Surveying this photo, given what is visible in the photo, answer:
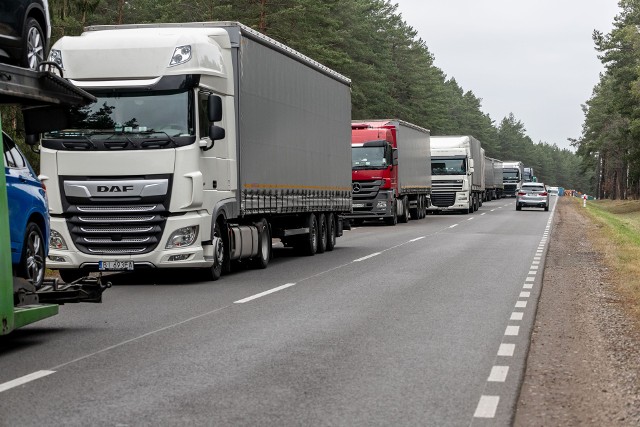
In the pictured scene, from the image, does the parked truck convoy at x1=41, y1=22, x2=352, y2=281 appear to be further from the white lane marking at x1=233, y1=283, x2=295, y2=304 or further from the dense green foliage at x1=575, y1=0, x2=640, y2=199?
the dense green foliage at x1=575, y1=0, x2=640, y2=199

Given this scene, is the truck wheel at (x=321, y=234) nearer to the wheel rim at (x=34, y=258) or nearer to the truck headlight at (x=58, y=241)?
the truck headlight at (x=58, y=241)

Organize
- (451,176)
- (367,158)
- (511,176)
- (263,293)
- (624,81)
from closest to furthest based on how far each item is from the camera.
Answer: (263,293) < (367,158) < (451,176) < (624,81) < (511,176)

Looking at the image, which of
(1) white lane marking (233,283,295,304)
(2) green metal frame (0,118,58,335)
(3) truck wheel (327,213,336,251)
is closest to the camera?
(2) green metal frame (0,118,58,335)

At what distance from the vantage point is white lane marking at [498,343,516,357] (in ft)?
32.0

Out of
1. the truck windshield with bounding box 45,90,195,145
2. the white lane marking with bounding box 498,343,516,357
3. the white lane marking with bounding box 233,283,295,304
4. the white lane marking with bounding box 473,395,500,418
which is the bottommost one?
the white lane marking with bounding box 233,283,295,304

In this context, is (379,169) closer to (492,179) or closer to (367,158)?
(367,158)

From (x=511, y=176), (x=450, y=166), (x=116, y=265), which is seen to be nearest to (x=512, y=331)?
(x=116, y=265)

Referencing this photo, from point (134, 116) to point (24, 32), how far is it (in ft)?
21.4

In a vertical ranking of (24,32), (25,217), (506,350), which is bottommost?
(506,350)

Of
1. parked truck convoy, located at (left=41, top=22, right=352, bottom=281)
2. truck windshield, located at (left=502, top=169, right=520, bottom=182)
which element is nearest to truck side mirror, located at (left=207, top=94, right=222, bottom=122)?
parked truck convoy, located at (left=41, top=22, right=352, bottom=281)

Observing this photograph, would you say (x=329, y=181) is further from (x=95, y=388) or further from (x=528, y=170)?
(x=528, y=170)

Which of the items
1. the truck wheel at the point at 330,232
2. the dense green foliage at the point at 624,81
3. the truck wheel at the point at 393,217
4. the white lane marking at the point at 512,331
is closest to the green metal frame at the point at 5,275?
the white lane marking at the point at 512,331

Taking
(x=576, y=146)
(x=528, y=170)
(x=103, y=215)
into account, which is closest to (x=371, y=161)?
(x=103, y=215)

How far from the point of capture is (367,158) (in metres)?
39.8
